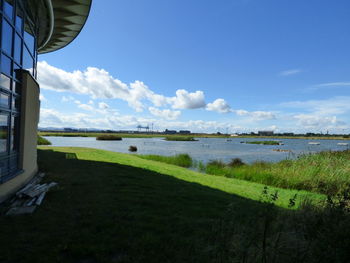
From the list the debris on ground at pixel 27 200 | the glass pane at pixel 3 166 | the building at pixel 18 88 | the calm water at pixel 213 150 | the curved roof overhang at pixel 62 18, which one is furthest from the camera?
the calm water at pixel 213 150

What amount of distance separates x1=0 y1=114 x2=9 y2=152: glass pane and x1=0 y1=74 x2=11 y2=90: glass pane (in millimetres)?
808

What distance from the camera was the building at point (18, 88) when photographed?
6141 millimetres

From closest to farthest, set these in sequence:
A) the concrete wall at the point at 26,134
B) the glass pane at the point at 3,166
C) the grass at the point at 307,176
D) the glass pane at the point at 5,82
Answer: the glass pane at the point at 5,82
the glass pane at the point at 3,166
the concrete wall at the point at 26,134
the grass at the point at 307,176

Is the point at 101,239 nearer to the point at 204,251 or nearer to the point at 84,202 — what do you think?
the point at 204,251

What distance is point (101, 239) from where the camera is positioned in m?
3.99

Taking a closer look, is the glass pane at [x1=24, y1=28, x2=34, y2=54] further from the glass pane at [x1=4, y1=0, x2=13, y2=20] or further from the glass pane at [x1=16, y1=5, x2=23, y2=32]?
the glass pane at [x1=4, y1=0, x2=13, y2=20]

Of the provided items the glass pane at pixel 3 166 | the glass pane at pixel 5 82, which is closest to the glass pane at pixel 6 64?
the glass pane at pixel 5 82

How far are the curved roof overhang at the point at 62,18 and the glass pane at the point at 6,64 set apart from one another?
13.4ft

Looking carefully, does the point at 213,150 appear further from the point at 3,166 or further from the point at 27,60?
the point at 3,166

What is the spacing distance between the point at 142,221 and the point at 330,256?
11.2 feet

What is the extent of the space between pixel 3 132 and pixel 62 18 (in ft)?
26.3

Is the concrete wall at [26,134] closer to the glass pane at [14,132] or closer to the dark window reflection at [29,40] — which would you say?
the glass pane at [14,132]

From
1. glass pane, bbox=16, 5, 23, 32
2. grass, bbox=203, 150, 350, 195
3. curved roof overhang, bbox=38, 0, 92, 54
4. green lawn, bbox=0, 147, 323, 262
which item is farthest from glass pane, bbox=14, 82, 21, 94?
grass, bbox=203, 150, 350, 195

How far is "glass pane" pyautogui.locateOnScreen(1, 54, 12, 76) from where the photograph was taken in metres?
5.94
